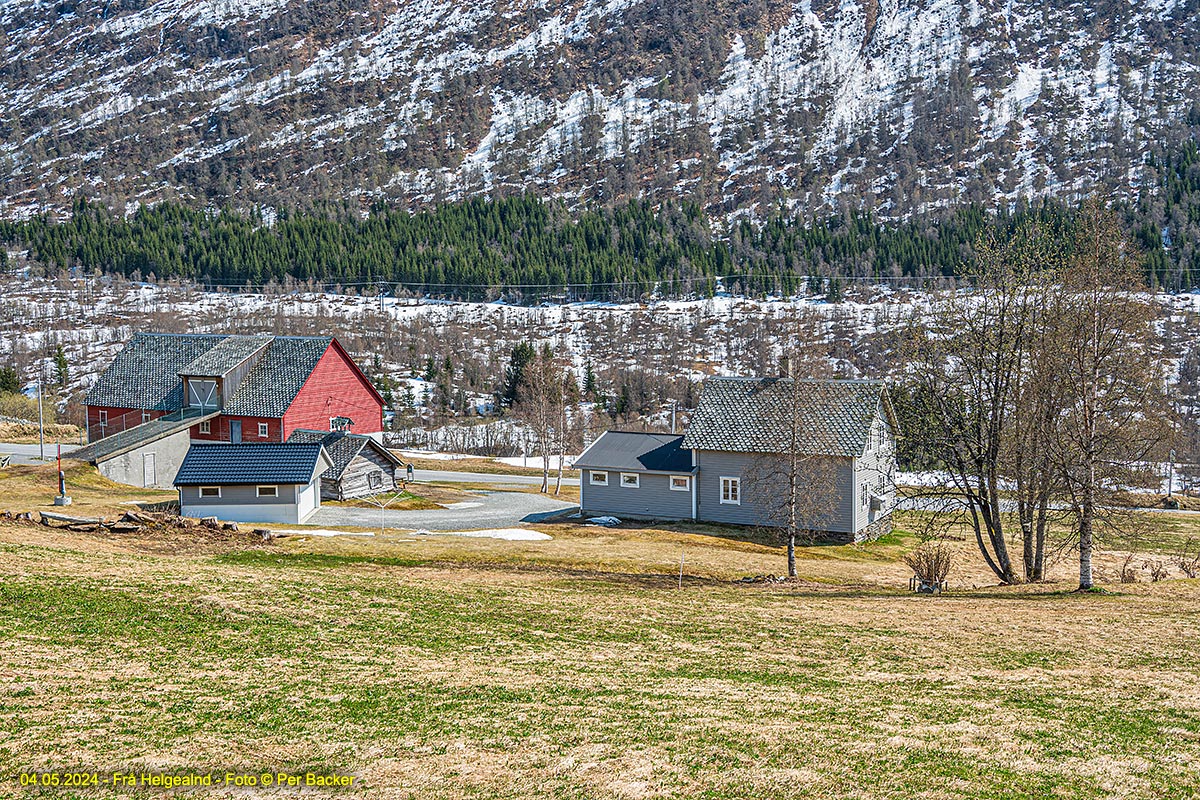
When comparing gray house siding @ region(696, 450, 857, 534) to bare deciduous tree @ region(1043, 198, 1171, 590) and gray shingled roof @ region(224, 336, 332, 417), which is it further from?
gray shingled roof @ region(224, 336, 332, 417)

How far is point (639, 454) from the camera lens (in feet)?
171

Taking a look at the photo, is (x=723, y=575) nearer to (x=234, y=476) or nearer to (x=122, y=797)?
(x=234, y=476)

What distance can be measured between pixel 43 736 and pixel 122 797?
2.47m

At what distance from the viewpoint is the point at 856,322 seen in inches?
6993

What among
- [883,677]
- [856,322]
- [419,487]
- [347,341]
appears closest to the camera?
[883,677]

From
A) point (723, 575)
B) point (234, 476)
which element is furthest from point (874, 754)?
point (234, 476)

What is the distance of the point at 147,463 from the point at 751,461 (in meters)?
34.5

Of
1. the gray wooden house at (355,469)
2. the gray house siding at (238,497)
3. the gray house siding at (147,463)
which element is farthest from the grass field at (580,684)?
the gray house siding at (147,463)

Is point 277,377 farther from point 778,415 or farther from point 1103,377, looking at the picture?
point 1103,377

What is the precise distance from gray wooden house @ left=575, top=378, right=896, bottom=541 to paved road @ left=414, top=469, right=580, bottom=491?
16.4 metres

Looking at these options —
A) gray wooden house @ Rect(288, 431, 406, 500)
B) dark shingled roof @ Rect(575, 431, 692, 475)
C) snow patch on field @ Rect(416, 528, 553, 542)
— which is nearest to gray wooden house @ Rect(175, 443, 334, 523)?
snow patch on field @ Rect(416, 528, 553, 542)

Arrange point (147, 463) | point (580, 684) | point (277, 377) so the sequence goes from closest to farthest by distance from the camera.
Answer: point (580, 684) → point (147, 463) → point (277, 377)

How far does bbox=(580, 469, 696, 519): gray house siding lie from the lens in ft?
166

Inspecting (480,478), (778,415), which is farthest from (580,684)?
(480,478)
